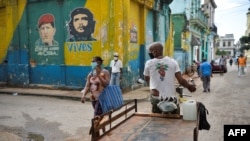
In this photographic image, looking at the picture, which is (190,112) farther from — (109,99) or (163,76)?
(109,99)

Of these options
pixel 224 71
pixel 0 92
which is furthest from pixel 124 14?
pixel 224 71

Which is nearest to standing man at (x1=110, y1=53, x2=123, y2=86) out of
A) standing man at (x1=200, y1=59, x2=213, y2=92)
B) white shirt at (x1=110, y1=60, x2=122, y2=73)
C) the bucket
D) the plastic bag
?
white shirt at (x1=110, y1=60, x2=122, y2=73)

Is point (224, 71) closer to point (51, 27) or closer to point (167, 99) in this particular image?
point (51, 27)

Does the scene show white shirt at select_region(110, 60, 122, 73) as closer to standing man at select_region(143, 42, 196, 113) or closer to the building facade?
standing man at select_region(143, 42, 196, 113)

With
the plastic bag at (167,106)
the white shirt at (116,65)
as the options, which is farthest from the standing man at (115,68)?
the plastic bag at (167,106)

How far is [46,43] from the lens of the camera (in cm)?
1429

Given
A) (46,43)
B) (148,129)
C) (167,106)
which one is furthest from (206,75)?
(148,129)

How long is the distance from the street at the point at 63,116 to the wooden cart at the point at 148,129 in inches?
95.5

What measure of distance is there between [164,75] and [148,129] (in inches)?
37.8

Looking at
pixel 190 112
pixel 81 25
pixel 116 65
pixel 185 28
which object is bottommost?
pixel 190 112

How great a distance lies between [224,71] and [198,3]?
27.9ft

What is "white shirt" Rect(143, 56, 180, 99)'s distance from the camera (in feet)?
14.2

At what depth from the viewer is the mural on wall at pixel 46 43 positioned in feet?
46.0

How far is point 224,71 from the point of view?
1074 inches
